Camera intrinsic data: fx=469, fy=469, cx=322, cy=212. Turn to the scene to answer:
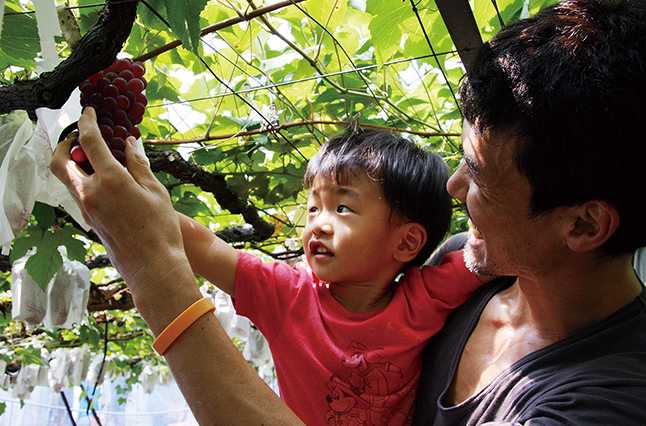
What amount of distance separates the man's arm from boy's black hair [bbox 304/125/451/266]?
57cm

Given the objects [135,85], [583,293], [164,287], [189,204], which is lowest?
[583,293]

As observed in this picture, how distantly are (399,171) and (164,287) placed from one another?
2.28 feet

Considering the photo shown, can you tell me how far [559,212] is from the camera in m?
0.79

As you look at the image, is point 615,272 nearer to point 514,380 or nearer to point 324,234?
point 514,380

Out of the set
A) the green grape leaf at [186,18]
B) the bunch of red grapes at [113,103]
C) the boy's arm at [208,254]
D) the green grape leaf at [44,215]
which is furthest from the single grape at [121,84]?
the green grape leaf at [44,215]

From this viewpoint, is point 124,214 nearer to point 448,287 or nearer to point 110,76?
point 110,76

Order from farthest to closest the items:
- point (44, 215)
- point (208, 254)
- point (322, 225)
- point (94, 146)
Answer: point (44, 215)
point (322, 225)
point (208, 254)
point (94, 146)

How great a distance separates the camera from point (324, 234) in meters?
1.10

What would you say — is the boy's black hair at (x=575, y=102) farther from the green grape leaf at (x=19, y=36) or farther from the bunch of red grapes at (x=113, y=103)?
the green grape leaf at (x=19, y=36)

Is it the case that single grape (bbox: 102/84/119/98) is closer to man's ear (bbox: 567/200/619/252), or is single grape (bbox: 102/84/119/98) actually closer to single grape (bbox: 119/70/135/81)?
single grape (bbox: 119/70/135/81)

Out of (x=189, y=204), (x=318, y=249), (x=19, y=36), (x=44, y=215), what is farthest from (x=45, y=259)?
(x=318, y=249)

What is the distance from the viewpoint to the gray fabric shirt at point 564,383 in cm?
66

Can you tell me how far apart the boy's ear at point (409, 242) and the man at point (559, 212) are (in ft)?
0.75

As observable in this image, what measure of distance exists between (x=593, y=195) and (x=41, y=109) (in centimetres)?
88
